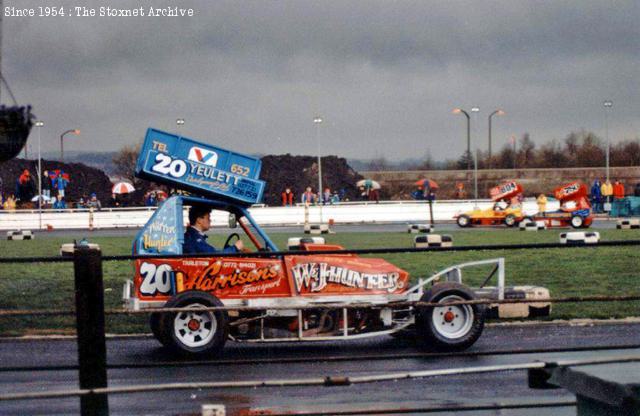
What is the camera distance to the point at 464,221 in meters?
39.0

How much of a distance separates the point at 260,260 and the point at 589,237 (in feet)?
46.9

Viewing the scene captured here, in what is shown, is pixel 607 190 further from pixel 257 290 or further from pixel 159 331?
pixel 159 331

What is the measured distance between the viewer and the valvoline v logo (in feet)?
34.9

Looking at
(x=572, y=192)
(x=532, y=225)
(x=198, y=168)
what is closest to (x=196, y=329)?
(x=198, y=168)

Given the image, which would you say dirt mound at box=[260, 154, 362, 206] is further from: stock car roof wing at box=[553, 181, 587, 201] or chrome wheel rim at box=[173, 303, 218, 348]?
chrome wheel rim at box=[173, 303, 218, 348]

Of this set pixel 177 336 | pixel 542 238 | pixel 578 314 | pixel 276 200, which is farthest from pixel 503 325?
pixel 276 200

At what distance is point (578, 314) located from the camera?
1309 cm

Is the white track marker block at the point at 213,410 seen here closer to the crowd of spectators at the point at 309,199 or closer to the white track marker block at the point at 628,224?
the white track marker block at the point at 628,224

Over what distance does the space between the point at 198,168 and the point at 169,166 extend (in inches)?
12.3

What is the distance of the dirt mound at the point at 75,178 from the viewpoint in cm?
6856

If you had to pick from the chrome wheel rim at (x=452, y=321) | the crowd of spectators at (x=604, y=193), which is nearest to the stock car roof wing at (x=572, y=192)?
the crowd of spectators at (x=604, y=193)

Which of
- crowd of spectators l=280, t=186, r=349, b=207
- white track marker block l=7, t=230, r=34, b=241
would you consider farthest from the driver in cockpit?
crowd of spectators l=280, t=186, r=349, b=207

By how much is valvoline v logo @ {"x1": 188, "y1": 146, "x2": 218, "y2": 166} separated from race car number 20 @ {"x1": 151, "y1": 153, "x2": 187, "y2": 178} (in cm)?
14

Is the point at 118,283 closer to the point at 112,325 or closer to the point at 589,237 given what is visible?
the point at 112,325
